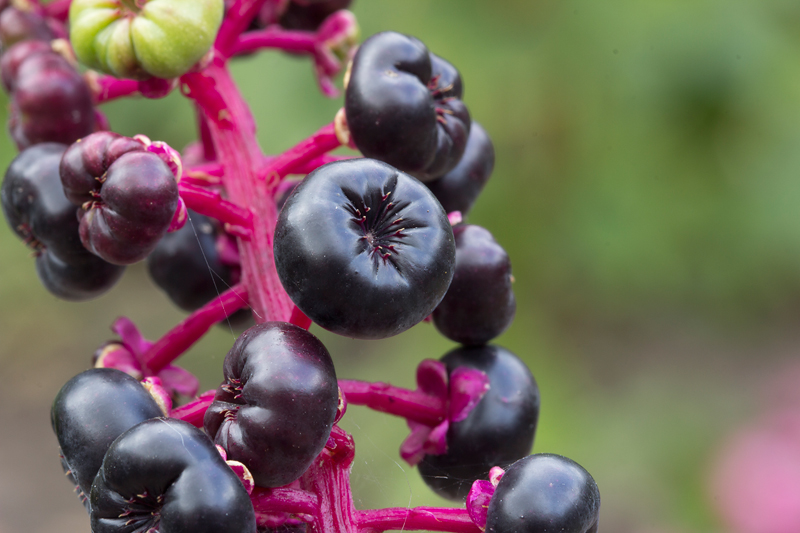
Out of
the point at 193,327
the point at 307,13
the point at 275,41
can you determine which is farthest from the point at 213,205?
the point at 307,13

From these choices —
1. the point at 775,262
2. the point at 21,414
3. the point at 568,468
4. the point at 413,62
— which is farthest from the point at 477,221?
the point at 21,414

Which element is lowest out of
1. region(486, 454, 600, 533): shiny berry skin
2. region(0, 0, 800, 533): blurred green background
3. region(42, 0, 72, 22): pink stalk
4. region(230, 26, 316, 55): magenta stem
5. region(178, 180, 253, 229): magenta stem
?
region(0, 0, 800, 533): blurred green background

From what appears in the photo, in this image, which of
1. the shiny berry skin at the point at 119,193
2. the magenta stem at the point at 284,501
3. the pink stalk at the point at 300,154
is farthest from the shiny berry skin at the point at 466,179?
the magenta stem at the point at 284,501

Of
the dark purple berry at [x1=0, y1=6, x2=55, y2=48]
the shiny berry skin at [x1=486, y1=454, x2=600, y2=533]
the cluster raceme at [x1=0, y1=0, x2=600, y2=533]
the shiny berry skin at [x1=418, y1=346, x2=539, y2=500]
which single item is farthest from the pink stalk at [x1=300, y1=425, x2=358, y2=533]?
the dark purple berry at [x1=0, y1=6, x2=55, y2=48]

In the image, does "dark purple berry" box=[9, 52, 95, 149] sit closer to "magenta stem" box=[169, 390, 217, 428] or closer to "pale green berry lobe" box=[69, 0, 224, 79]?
"pale green berry lobe" box=[69, 0, 224, 79]

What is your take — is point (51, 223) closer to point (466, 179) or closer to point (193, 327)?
point (193, 327)

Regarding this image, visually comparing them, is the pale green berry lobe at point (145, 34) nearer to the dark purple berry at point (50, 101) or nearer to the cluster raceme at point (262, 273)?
the cluster raceme at point (262, 273)
